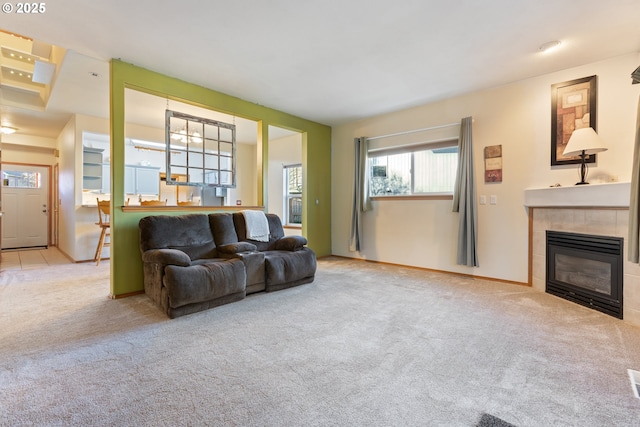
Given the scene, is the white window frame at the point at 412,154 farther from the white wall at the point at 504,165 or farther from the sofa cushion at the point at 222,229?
the sofa cushion at the point at 222,229

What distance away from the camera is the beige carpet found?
1.41 metres

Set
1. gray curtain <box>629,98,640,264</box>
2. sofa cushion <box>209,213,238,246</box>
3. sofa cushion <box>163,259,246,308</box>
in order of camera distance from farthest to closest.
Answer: sofa cushion <box>209,213,238,246</box>, sofa cushion <box>163,259,246,308</box>, gray curtain <box>629,98,640,264</box>

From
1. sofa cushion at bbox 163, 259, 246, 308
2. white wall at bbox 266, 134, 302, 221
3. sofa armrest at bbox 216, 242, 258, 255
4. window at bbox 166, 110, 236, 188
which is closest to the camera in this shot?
sofa cushion at bbox 163, 259, 246, 308

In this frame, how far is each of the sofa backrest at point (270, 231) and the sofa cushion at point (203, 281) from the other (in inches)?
31.3

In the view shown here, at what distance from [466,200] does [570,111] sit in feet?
4.98

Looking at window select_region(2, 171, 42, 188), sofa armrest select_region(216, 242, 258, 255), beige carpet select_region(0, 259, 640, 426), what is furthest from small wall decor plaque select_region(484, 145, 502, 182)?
window select_region(2, 171, 42, 188)

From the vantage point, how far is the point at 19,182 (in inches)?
278

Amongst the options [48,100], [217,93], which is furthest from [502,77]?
[48,100]

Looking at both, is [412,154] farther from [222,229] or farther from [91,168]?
[91,168]

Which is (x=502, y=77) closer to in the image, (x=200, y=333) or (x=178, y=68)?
(x=178, y=68)

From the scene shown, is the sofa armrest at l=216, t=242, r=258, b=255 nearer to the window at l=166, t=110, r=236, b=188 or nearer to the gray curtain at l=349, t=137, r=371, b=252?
the window at l=166, t=110, r=236, b=188

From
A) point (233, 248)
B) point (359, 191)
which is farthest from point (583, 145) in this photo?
point (233, 248)

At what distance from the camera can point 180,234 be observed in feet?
10.9

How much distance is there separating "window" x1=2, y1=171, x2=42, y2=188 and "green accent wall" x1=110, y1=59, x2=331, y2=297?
20.3 feet
